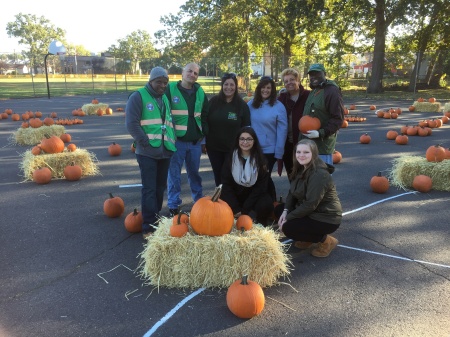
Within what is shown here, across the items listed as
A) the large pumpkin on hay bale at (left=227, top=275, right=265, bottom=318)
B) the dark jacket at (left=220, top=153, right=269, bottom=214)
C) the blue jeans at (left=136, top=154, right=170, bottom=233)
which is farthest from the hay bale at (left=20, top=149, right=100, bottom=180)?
the large pumpkin on hay bale at (left=227, top=275, right=265, bottom=318)

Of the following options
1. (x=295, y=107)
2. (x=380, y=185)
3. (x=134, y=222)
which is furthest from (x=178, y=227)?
(x=380, y=185)

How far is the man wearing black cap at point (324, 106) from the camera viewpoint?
4.23 metres

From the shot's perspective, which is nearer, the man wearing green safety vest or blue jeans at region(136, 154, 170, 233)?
blue jeans at region(136, 154, 170, 233)

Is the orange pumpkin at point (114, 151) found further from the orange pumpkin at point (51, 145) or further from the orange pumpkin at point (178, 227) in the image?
the orange pumpkin at point (178, 227)

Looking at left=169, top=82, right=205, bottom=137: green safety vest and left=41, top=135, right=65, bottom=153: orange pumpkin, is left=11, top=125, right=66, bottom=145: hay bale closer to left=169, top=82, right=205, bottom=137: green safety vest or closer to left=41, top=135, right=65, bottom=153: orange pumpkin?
left=41, top=135, right=65, bottom=153: orange pumpkin

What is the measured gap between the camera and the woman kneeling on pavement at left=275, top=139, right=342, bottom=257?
12.1 ft

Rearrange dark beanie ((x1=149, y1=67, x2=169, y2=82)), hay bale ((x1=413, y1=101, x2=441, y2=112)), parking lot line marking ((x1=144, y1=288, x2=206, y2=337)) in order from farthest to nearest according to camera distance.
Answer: hay bale ((x1=413, y1=101, x2=441, y2=112)) < dark beanie ((x1=149, y1=67, x2=169, y2=82)) < parking lot line marking ((x1=144, y1=288, x2=206, y2=337))

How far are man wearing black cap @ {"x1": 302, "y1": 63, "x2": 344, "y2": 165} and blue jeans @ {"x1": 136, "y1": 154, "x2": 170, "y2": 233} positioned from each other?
1.86 metres

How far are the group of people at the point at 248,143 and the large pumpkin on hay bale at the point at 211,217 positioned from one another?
78cm

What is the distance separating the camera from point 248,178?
176 inches

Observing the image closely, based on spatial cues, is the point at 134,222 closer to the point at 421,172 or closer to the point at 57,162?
the point at 57,162

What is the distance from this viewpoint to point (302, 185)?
3811mm

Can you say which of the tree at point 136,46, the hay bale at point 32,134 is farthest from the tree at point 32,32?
the hay bale at point 32,134

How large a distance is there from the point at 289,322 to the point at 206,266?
0.90 meters
